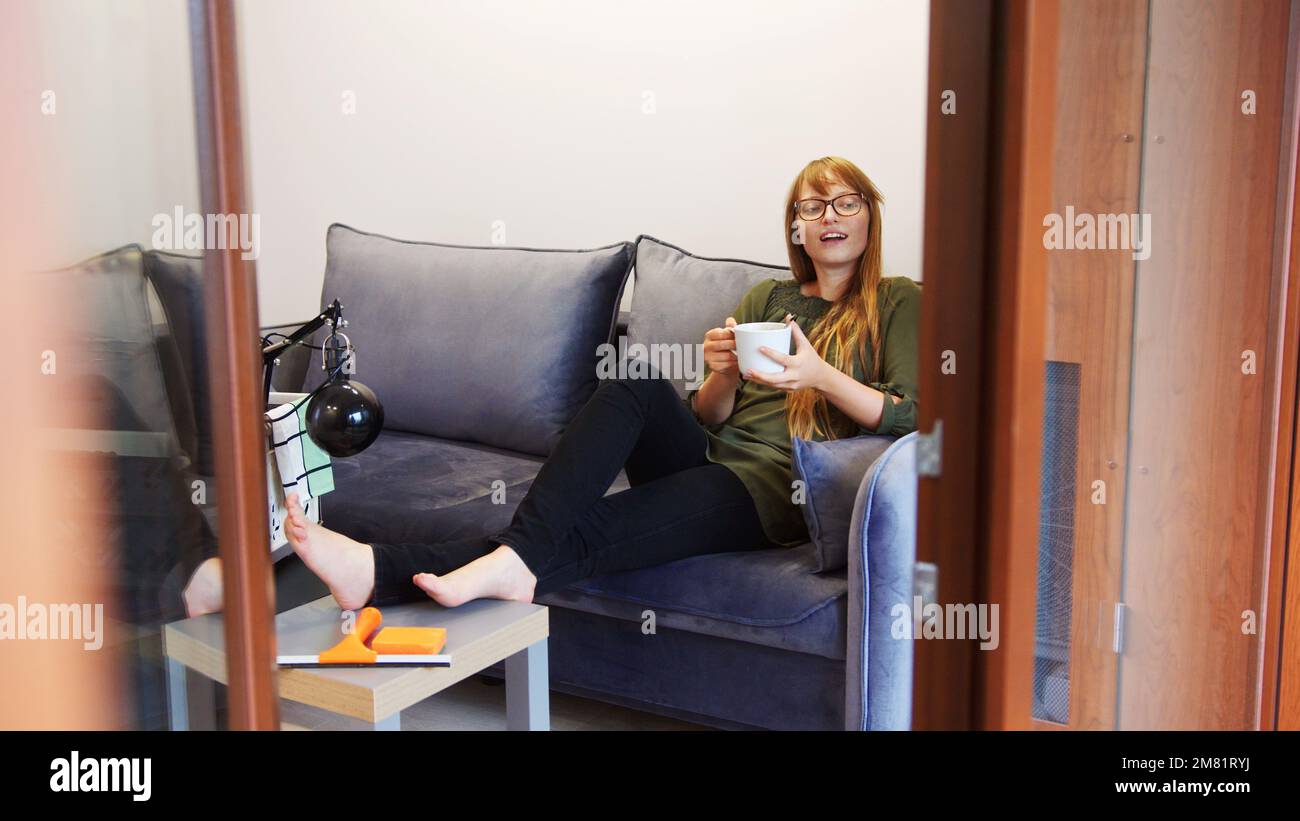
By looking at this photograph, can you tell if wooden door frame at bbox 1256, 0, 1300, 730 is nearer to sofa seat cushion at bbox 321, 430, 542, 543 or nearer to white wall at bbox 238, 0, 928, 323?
white wall at bbox 238, 0, 928, 323

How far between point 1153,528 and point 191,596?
123cm

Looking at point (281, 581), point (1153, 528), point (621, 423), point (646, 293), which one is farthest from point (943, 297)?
point (646, 293)

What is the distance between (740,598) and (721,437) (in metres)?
0.43

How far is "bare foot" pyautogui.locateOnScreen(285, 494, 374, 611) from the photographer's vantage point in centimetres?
160

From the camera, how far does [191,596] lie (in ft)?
2.87

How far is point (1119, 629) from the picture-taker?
4.88 feet

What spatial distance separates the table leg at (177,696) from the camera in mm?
878

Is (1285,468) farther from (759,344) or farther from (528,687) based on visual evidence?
(528,687)

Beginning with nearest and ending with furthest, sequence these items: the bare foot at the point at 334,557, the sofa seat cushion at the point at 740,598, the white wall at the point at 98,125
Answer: the white wall at the point at 98,125 < the bare foot at the point at 334,557 < the sofa seat cushion at the point at 740,598

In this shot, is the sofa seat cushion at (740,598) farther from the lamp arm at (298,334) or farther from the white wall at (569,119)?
the white wall at (569,119)

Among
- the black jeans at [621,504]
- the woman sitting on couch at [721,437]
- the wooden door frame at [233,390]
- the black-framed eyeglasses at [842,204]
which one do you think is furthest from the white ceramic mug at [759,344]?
the wooden door frame at [233,390]

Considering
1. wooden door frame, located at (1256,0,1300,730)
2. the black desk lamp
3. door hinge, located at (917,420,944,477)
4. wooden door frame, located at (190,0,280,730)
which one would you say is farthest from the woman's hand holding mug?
wooden door frame, located at (190,0,280,730)

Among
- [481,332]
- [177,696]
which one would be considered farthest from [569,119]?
[177,696]

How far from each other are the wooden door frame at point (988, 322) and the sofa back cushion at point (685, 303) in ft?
4.87
